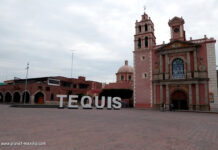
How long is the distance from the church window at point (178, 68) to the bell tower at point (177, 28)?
4.48 meters

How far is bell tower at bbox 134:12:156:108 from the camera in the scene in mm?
32281

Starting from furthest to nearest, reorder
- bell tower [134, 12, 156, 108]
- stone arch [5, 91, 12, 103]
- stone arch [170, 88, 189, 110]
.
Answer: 1. stone arch [5, 91, 12, 103]
2. bell tower [134, 12, 156, 108]
3. stone arch [170, 88, 189, 110]

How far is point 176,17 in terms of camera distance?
32.5m

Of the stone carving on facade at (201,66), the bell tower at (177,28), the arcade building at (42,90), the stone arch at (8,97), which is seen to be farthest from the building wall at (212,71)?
the stone arch at (8,97)

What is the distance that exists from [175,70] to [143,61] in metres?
6.37

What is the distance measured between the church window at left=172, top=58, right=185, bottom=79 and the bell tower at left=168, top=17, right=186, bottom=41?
4483 mm

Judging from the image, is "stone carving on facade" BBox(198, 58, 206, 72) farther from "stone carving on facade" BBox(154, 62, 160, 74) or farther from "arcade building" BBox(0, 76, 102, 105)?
"arcade building" BBox(0, 76, 102, 105)

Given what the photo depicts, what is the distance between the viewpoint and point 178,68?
30.2m

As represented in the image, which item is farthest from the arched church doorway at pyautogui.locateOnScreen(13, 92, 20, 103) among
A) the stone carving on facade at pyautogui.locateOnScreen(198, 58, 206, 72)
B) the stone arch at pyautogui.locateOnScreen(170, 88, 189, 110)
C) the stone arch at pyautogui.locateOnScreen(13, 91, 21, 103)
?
the stone carving on facade at pyautogui.locateOnScreen(198, 58, 206, 72)

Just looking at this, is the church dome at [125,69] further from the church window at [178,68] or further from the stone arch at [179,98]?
the stone arch at [179,98]

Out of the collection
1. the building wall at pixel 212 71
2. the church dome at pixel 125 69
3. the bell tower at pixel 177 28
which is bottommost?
the building wall at pixel 212 71

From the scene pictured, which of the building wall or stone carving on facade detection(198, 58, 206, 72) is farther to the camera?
stone carving on facade detection(198, 58, 206, 72)

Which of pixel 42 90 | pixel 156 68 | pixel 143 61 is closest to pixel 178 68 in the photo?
pixel 156 68

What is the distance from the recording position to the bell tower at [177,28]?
3181 centimetres
